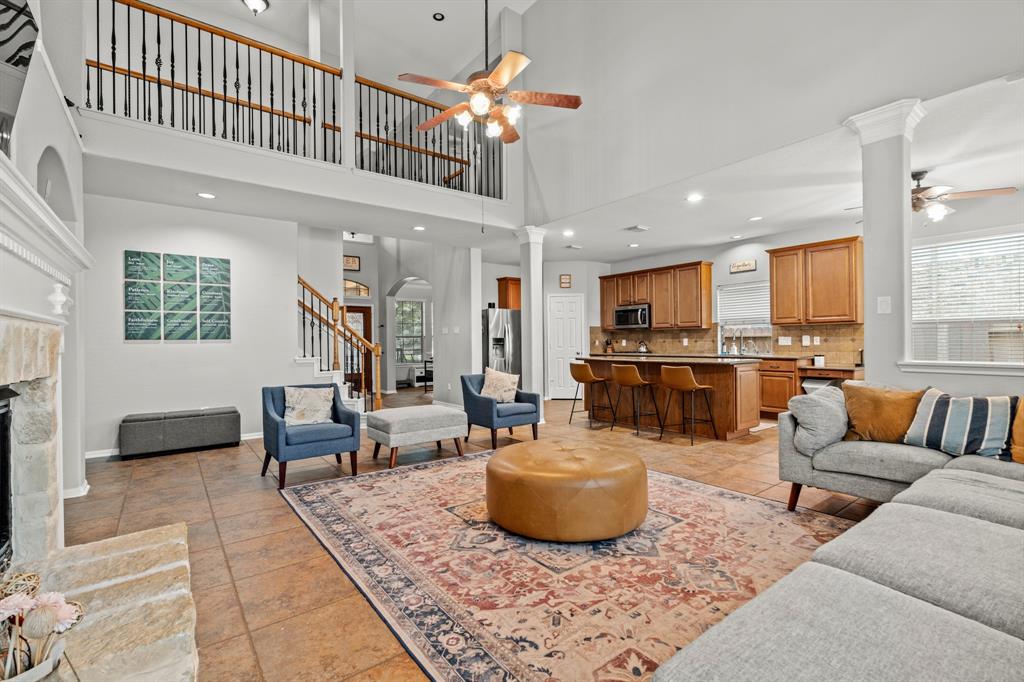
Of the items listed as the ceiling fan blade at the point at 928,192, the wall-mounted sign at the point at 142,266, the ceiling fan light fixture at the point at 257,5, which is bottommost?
Result: the wall-mounted sign at the point at 142,266

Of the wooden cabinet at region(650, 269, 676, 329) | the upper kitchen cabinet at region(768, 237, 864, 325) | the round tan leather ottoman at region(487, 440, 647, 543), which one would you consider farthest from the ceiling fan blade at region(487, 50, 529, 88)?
the wooden cabinet at region(650, 269, 676, 329)

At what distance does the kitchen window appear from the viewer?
12680mm

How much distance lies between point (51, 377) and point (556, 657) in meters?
2.60

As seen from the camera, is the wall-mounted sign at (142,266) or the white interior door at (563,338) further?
the white interior door at (563,338)

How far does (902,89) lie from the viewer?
3271 millimetres

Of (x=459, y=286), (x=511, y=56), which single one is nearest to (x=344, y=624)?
(x=511, y=56)

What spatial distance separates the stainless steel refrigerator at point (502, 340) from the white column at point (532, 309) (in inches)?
64.8

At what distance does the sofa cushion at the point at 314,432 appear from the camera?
12.5ft

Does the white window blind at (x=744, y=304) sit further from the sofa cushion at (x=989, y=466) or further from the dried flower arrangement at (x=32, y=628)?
the dried flower arrangement at (x=32, y=628)

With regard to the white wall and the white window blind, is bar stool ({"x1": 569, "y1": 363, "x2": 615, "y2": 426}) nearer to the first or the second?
the white window blind

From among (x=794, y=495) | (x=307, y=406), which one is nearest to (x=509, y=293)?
(x=307, y=406)

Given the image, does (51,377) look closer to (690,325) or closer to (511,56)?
(511,56)

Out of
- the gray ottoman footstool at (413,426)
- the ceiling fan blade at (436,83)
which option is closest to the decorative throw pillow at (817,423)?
the gray ottoman footstool at (413,426)

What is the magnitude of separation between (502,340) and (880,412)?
5.99 metres
